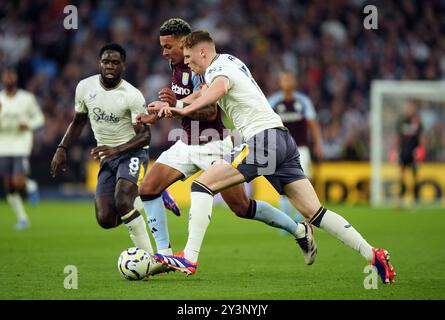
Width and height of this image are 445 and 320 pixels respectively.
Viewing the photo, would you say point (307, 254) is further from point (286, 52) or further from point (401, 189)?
point (286, 52)

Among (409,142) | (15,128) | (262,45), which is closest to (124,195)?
(15,128)

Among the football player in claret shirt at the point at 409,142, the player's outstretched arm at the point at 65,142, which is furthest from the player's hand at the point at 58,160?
the football player in claret shirt at the point at 409,142

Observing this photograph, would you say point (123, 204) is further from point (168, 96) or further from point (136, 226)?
point (168, 96)

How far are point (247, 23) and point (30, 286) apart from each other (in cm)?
1856

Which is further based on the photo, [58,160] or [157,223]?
[58,160]

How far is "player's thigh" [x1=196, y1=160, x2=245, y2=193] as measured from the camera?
8055 mm

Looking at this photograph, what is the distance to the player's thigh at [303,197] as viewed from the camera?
26.8 feet

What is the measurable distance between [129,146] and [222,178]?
1744 mm

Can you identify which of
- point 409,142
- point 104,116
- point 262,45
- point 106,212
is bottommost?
point 409,142

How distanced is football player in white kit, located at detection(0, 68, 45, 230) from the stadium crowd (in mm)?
6598

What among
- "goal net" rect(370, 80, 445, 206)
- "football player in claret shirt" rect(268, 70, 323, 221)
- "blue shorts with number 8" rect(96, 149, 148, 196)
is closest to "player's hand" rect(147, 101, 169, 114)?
"blue shorts with number 8" rect(96, 149, 148, 196)

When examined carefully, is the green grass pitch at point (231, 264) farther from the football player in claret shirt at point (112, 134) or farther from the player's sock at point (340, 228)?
the football player in claret shirt at point (112, 134)

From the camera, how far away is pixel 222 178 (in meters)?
8.09

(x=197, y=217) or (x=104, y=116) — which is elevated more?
(x=104, y=116)
